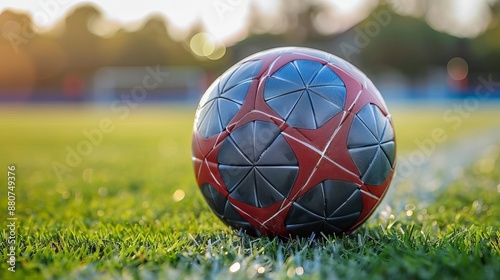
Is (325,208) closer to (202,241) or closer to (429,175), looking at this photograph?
(202,241)

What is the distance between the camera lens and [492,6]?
4575 cm

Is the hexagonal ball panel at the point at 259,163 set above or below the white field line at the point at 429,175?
above

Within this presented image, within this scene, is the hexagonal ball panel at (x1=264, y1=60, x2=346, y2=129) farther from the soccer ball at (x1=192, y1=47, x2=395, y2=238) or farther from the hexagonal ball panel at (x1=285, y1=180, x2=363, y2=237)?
the hexagonal ball panel at (x1=285, y1=180, x2=363, y2=237)

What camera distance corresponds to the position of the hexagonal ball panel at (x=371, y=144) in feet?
9.25

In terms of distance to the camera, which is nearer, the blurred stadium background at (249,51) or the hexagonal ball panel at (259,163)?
the hexagonal ball panel at (259,163)

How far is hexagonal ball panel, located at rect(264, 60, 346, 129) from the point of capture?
2.75 m

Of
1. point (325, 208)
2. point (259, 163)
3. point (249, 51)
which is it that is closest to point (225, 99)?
point (259, 163)

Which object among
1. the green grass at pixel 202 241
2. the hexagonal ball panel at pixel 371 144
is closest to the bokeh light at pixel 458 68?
the green grass at pixel 202 241

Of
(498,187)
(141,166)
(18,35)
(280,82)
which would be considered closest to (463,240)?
(280,82)

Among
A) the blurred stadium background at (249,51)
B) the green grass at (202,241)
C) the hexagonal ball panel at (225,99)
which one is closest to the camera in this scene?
the green grass at (202,241)

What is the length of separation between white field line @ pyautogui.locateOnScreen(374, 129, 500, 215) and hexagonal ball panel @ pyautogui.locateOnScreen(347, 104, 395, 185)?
3.26 feet

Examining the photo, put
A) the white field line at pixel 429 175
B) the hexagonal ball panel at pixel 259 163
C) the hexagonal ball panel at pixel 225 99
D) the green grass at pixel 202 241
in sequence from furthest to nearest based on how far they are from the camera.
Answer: the white field line at pixel 429 175 → the hexagonal ball panel at pixel 225 99 → the hexagonal ball panel at pixel 259 163 → the green grass at pixel 202 241

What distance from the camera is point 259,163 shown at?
2771 mm

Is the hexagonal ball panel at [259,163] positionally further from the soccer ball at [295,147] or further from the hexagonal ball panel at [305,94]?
the hexagonal ball panel at [305,94]
